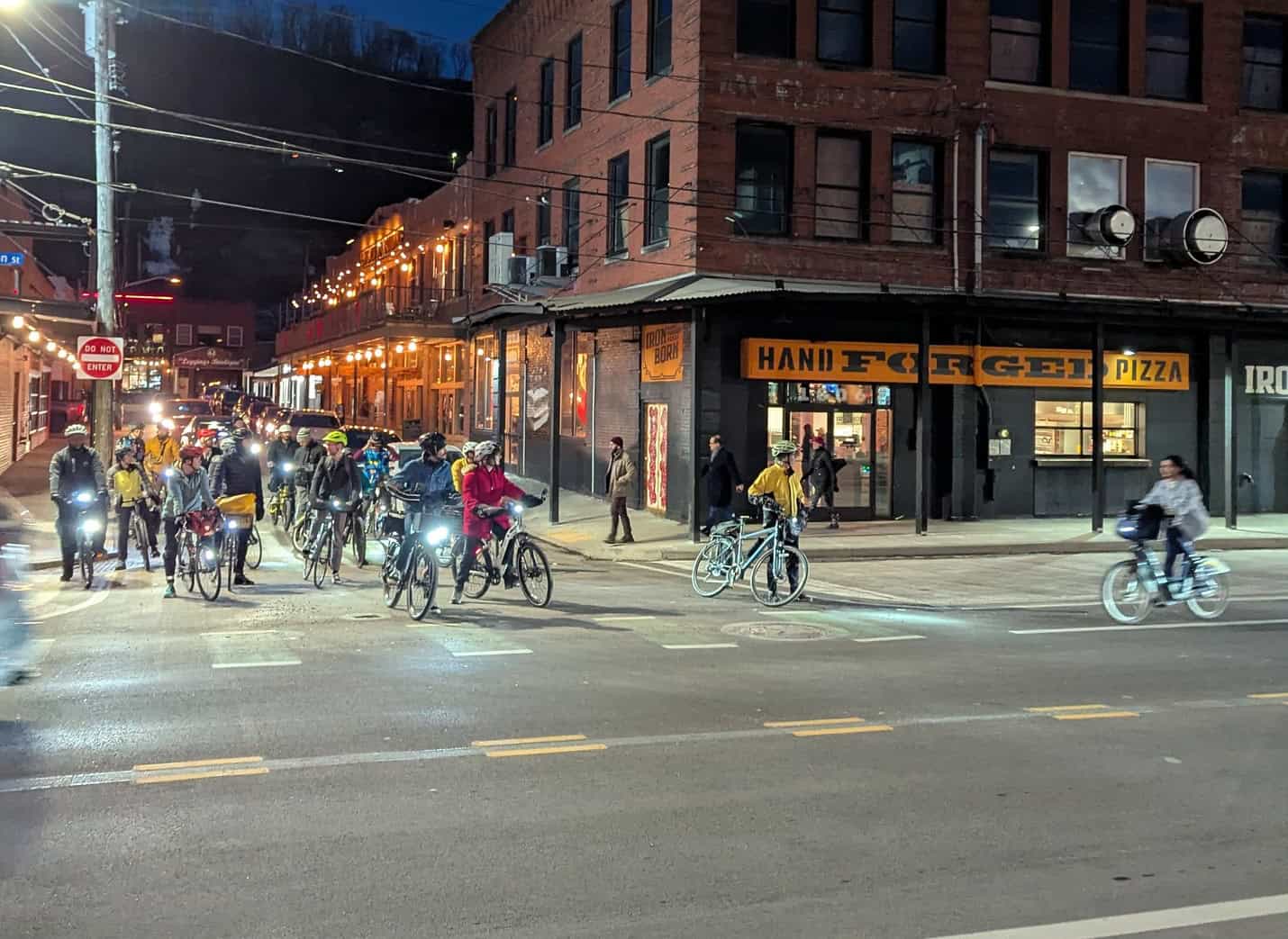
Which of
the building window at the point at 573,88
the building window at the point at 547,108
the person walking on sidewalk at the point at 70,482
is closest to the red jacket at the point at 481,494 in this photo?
the person walking on sidewalk at the point at 70,482

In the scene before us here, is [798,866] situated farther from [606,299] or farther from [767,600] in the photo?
[606,299]

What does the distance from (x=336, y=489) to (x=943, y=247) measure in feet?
49.2

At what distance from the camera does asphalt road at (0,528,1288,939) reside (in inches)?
196

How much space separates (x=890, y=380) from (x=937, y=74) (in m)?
6.40

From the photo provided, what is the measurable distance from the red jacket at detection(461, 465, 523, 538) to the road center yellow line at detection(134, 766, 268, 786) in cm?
646

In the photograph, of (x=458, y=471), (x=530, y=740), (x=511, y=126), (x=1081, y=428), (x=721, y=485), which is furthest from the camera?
(x=511, y=126)

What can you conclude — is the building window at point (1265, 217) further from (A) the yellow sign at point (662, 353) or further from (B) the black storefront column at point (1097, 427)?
(A) the yellow sign at point (662, 353)

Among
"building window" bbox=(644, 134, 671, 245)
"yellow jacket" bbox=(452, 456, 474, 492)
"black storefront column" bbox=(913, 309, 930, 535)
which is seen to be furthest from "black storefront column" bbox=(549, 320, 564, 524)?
"yellow jacket" bbox=(452, 456, 474, 492)

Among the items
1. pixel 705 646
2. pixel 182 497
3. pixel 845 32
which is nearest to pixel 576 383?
pixel 845 32

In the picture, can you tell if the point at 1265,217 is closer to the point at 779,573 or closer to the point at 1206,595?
the point at 1206,595

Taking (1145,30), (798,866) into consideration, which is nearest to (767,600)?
(798,866)

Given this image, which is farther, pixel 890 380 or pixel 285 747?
pixel 890 380

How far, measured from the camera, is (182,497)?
561 inches

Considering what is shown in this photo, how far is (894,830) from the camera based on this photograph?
6000 mm
